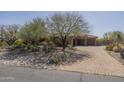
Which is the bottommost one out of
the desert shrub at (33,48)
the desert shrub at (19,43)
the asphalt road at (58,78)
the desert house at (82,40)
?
the asphalt road at (58,78)

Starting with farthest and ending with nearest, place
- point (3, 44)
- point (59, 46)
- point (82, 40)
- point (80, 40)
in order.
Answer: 1. point (3, 44)
2. point (82, 40)
3. point (80, 40)
4. point (59, 46)

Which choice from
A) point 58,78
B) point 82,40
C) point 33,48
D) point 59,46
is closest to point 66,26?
point 59,46

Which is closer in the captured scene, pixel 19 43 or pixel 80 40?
pixel 80 40

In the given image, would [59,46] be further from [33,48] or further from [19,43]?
[19,43]

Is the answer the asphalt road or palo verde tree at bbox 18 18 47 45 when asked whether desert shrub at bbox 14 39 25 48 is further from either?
the asphalt road

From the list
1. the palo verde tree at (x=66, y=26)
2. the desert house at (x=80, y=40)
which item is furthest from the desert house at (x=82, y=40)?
the palo verde tree at (x=66, y=26)

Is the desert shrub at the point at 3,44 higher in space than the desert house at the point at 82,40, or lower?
lower

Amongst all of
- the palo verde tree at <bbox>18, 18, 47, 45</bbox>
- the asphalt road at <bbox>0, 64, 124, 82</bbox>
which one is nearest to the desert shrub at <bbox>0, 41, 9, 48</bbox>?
the palo verde tree at <bbox>18, 18, 47, 45</bbox>

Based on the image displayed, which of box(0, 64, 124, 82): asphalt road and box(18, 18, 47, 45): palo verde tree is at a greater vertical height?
box(18, 18, 47, 45): palo verde tree

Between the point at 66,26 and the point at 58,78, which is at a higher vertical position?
the point at 66,26

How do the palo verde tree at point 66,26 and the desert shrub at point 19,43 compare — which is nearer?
the palo verde tree at point 66,26

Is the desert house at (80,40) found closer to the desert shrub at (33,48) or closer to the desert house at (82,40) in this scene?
the desert house at (82,40)

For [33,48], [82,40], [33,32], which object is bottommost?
[33,48]
